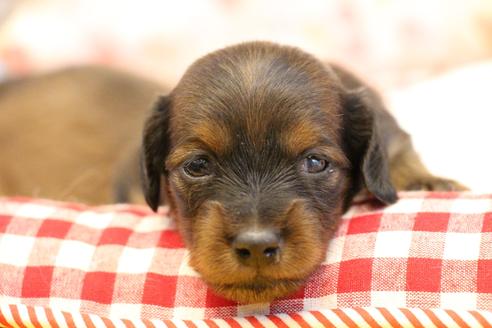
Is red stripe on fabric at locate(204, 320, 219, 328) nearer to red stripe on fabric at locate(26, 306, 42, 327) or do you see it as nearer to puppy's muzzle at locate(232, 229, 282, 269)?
puppy's muzzle at locate(232, 229, 282, 269)

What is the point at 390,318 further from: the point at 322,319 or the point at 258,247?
the point at 258,247

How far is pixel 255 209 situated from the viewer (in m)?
1.90

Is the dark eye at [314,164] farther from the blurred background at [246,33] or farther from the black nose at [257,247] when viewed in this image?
the blurred background at [246,33]

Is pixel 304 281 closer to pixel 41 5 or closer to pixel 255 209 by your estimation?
pixel 255 209

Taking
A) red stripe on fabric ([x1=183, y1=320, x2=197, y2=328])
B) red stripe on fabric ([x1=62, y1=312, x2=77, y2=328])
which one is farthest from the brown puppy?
red stripe on fabric ([x1=62, y1=312, x2=77, y2=328])

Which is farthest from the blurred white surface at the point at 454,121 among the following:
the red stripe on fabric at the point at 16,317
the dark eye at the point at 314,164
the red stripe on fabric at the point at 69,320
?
the red stripe on fabric at the point at 16,317

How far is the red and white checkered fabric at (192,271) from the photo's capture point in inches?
75.2

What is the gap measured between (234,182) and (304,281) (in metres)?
0.33

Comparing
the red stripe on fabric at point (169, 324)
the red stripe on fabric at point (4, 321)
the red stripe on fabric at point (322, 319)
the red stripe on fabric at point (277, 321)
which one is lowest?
the red stripe on fabric at point (4, 321)

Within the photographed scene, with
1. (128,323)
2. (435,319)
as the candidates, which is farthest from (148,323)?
(435,319)

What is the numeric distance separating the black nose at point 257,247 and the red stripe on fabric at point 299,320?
0.19 metres

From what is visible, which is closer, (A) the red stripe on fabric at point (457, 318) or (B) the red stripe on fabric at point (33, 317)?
(A) the red stripe on fabric at point (457, 318)

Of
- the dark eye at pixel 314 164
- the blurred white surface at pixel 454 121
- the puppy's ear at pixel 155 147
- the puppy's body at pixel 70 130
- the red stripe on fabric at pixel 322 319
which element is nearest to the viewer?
the red stripe on fabric at pixel 322 319

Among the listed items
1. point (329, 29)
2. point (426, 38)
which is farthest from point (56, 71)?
point (426, 38)
